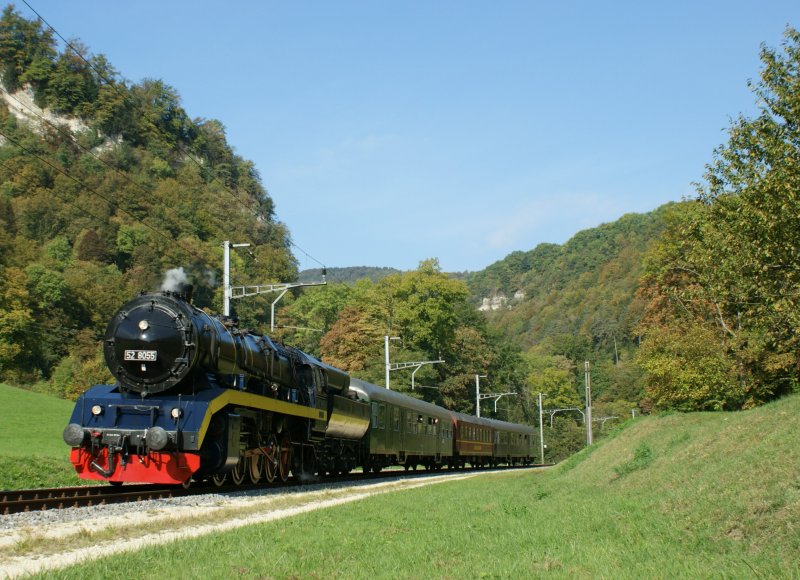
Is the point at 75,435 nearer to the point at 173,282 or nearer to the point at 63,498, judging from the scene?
the point at 63,498

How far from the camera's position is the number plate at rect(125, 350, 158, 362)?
1850 cm

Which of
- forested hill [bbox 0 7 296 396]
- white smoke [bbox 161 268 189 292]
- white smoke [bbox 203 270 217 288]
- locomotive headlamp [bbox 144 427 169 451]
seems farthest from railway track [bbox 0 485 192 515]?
forested hill [bbox 0 7 296 396]

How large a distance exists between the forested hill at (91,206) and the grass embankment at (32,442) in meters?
27.3

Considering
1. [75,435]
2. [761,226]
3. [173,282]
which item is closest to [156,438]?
[75,435]

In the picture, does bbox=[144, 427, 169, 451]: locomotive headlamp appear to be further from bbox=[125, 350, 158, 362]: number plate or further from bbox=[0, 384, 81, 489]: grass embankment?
bbox=[0, 384, 81, 489]: grass embankment

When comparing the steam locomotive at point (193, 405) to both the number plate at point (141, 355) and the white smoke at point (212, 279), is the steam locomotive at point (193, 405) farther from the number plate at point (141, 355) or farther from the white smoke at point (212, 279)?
the white smoke at point (212, 279)

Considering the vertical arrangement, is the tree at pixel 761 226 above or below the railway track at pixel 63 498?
above

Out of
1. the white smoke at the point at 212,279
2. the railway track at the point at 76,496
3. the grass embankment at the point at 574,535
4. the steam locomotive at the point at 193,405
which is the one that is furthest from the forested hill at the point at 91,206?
the grass embankment at the point at 574,535

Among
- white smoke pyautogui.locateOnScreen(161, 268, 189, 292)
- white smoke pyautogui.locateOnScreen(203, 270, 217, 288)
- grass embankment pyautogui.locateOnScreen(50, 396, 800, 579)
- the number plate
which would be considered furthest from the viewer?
white smoke pyautogui.locateOnScreen(203, 270, 217, 288)

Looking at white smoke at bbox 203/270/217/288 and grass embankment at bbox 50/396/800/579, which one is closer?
grass embankment at bbox 50/396/800/579

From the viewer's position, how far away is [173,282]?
852 inches

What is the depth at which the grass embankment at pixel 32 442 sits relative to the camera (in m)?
23.5

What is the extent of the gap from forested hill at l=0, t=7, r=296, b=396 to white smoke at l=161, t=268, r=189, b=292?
47.7 metres

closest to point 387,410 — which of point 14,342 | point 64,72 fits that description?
point 14,342
